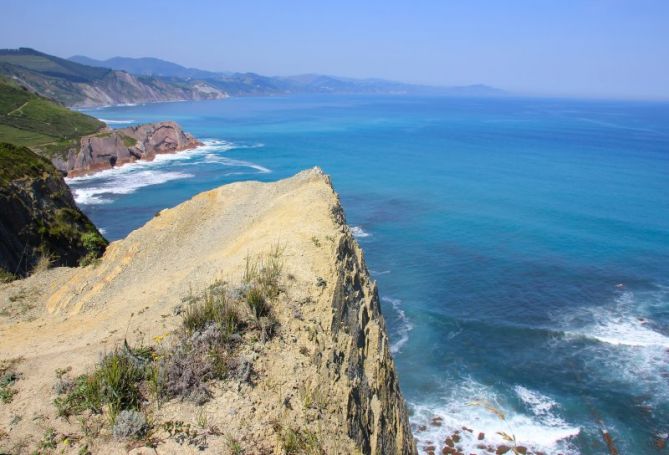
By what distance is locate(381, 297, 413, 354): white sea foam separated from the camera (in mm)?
35875

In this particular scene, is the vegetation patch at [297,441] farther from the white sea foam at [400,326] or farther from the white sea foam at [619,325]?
the white sea foam at [619,325]

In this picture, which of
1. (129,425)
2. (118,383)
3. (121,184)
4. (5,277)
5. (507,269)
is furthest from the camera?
(121,184)

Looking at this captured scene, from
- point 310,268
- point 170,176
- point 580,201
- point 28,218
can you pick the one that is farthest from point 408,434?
point 170,176

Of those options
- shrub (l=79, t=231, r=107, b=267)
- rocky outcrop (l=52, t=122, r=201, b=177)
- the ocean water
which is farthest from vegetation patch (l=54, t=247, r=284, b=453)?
rocky outcrop (l=52, t=122, r=201, b=177)

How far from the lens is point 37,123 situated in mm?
124000

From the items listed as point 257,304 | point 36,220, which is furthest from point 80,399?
point 36,220

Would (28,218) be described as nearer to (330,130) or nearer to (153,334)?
(153,334)

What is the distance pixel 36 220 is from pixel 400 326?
2708cm

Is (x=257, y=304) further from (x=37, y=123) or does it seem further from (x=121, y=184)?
(x=37, y=123)

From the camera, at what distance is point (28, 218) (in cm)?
2861

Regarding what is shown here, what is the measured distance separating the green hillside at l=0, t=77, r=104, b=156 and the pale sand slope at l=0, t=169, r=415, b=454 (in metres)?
90.7

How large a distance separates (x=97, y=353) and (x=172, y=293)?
12.9 feet

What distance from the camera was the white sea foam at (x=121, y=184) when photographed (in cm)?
7850

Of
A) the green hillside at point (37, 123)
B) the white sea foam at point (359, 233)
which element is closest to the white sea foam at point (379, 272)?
the white sea foam at point (359, 233)
